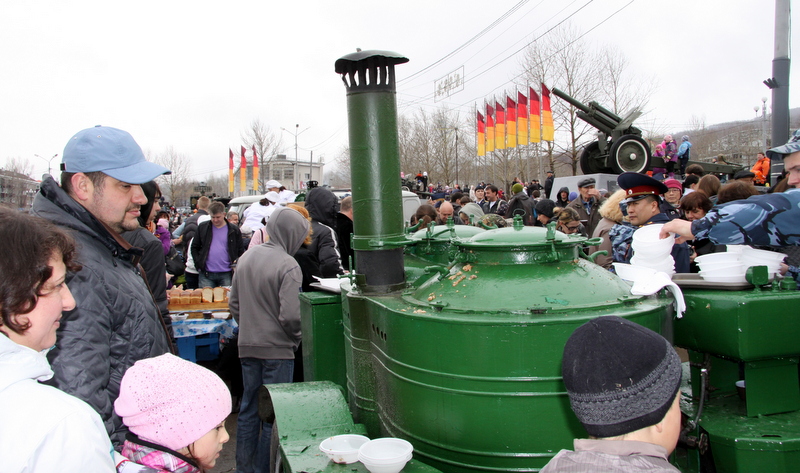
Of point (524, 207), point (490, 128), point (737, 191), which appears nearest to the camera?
point (737, 191)

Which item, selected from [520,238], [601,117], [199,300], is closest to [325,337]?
[520,238]

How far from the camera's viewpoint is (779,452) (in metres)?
2.51

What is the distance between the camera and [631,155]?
12.1 meters

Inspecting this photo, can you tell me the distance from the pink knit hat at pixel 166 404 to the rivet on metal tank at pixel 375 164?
5.27 ft

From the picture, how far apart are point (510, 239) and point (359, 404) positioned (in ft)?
4.73

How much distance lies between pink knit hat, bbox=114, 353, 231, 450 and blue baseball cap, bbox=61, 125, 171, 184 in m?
0.84

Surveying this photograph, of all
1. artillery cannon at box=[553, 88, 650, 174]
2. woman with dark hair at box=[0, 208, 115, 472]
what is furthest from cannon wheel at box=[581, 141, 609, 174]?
woman with dark hair at box=[0, 208, 115, 472]

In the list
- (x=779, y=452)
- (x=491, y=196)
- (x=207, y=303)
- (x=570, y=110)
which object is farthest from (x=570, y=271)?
(x=570, y=110)

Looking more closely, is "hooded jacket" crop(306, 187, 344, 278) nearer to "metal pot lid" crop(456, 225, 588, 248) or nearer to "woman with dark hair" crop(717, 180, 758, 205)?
"metal pot lid" crop(456, 225, 588, 248)

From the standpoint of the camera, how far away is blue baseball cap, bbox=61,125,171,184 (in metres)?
2.29

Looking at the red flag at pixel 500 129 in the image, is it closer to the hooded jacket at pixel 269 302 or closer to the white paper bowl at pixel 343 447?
the hooded jacket at pixel 269 302

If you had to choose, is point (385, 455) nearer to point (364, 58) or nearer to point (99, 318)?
point (99, 318)

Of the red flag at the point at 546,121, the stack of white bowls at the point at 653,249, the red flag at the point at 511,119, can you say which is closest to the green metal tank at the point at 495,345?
the stack of white bowls at the point at 653,249

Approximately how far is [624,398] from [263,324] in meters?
3.46
